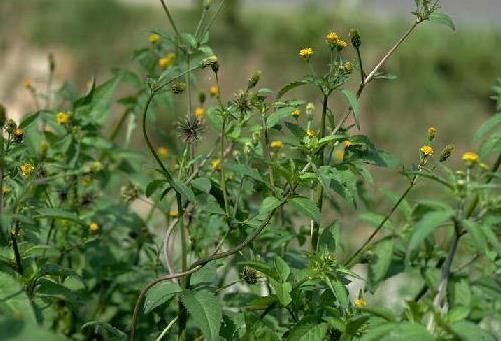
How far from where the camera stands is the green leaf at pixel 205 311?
5.80 ft

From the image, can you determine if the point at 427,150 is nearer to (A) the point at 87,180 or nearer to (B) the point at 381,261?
(B) the point at 381,261

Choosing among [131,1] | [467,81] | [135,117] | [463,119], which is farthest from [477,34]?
[135,117]

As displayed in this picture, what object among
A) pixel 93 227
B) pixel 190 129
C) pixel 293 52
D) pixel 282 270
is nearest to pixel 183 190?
pixel 190 129

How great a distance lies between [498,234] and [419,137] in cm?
476

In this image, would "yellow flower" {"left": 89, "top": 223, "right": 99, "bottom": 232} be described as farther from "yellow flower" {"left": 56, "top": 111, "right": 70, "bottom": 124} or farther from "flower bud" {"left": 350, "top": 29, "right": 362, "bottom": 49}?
"flower bud" {"left": 350, "top": 29, "right": 362, "bottom": 49}

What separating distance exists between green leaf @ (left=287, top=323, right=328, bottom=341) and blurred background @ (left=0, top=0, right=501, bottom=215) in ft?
15.4

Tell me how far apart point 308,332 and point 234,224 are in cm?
37

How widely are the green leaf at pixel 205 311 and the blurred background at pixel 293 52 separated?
15.1ft

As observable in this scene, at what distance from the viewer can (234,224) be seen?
2.05m

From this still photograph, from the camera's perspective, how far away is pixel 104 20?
7.34 meters

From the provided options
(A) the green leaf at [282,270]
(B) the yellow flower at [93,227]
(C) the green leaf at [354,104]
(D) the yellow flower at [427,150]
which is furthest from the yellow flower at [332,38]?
(B) the yellow flower at [93,227]

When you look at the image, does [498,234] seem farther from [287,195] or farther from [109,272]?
[109,272]

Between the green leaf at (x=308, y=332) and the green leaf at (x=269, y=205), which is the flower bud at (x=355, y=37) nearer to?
the green leaf at (x=269, y=205)

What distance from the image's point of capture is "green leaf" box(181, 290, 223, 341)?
5.80 ft
